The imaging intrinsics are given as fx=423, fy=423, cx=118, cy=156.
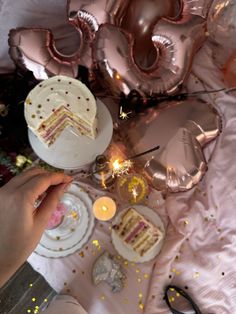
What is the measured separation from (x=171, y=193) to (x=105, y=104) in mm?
383

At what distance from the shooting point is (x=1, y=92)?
138 centimetres

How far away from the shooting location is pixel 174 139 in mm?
1361

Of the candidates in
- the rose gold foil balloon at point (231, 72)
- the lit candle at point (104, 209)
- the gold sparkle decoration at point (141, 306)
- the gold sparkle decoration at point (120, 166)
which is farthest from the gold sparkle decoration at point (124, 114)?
the gold sparkle decoration at point (141, 306)


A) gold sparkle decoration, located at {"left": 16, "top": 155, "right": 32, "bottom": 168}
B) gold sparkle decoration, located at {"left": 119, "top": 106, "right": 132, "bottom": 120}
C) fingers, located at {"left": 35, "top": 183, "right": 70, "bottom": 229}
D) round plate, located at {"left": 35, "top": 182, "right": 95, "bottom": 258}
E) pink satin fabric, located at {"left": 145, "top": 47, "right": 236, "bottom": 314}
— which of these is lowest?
pink satin fabric, located at {"left": 145, "top": 47, "right": 236, "bottom": 314}

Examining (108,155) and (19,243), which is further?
(108,155)

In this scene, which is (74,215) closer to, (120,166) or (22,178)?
(120,166)

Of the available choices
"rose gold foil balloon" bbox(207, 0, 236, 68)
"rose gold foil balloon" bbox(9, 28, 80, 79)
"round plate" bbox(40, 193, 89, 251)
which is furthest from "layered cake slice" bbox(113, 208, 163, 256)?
"rose gold foil balloon" bbox(207, 0, 236, 68)

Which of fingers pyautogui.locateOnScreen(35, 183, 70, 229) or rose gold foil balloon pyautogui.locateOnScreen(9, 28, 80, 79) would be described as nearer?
fingers pyautogui.locateOnScreen(35, 183, 70, 229)

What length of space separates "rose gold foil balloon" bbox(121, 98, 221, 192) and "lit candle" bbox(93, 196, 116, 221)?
0.51 ft

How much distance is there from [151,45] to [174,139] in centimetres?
35

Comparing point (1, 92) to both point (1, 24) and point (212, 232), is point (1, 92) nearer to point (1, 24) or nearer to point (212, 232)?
point (1, 24)

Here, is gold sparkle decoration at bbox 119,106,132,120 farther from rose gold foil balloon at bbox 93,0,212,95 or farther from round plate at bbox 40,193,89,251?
round plate at bbox 40,193,89,251

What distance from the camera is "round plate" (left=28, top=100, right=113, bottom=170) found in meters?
1.32

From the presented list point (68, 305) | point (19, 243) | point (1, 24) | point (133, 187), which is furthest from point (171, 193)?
point (1, 24)
